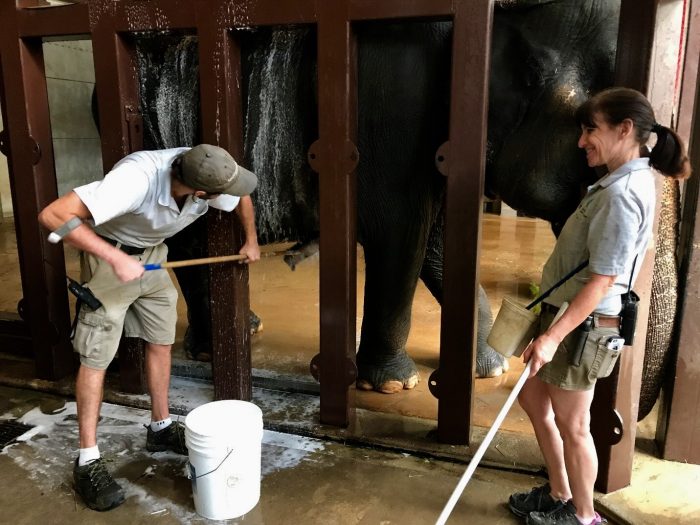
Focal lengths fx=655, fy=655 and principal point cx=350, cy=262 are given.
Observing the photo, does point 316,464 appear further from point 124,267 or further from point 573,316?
point 573,316

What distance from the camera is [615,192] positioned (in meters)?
1.79

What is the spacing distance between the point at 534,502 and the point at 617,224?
1113 mm

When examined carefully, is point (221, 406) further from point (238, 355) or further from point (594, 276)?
point (594, 276)

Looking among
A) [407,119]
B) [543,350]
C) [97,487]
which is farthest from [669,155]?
[97,487]

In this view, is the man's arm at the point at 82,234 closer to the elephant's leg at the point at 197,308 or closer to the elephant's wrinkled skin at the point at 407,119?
the elephant's wrinkled skin at the point at 407,119

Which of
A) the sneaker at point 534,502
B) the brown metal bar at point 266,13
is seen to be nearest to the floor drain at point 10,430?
the brown metal bar at point 266,13

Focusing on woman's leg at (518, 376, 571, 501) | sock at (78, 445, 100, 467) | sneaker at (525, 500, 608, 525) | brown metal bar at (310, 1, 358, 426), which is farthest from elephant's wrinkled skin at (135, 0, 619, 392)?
sock at (78, 445, 100, 467)

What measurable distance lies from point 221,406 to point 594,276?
1.38 metres

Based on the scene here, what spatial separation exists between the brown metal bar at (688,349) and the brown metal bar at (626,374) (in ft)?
0.74

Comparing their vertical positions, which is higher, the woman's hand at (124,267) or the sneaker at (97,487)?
the woman's hand at (124,267)

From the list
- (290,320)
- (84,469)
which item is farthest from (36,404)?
(290,320)

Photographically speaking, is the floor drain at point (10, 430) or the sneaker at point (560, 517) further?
the floor drain at point (10, 430)

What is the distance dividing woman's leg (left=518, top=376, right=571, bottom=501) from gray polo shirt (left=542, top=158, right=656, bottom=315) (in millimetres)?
410

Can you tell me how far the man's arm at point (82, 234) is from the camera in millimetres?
2219
